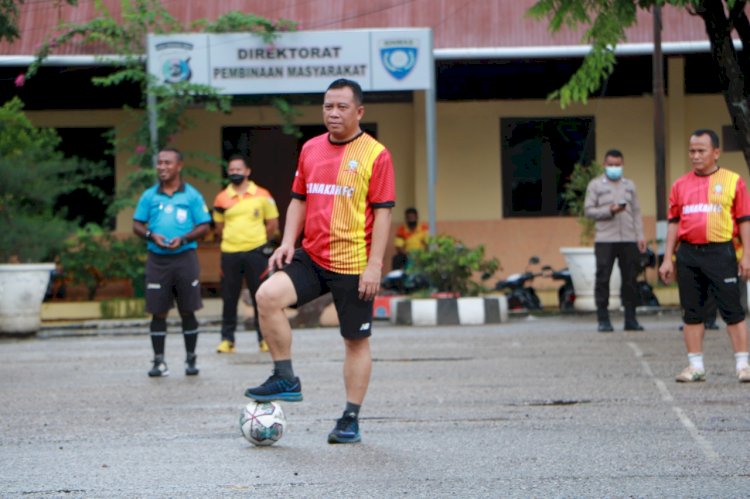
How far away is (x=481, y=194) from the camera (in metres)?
22.6

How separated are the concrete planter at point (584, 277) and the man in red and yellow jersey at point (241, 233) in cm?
660

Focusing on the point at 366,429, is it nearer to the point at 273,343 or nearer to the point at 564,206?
the point at 273,343

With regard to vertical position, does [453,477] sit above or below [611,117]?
below

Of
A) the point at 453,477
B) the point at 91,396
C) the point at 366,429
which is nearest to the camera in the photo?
the point at 453,477

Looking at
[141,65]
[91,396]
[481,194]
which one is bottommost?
[91,396]

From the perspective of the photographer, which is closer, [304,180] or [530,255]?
[304,180]

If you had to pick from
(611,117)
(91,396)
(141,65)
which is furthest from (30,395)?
(611,117)

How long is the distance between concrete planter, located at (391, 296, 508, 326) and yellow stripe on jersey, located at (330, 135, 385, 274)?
1053 centimetres

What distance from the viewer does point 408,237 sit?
22.1 meters

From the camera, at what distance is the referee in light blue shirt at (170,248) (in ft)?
39.5

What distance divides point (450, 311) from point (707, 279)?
7844 mm

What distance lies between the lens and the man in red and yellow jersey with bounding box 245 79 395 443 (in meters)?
7.92

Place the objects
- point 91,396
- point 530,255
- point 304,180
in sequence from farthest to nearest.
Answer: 1. point 530,255
2. point 91,396
3. point 304,180

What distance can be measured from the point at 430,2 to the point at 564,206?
3860 millimetres
